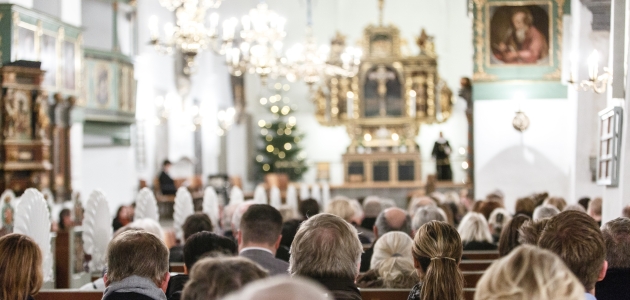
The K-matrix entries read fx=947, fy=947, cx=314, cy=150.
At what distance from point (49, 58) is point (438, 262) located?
48.3ft

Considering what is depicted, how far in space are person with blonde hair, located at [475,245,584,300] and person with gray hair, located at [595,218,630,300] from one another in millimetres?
2491

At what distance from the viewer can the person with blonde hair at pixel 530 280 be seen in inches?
81.7

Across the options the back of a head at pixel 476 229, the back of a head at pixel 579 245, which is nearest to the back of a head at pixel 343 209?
the back of a head at pixel 476 229

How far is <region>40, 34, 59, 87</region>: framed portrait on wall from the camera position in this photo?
17.3 metres

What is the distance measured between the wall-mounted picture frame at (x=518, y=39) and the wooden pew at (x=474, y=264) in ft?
38.2

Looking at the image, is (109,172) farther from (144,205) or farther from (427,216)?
(427,216)

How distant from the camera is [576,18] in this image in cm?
1445

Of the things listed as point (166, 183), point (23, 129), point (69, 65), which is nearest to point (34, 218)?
point (23, 129)

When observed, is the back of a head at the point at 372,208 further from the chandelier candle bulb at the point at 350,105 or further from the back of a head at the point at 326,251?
the chandelier candle bulb at the point at 350,105

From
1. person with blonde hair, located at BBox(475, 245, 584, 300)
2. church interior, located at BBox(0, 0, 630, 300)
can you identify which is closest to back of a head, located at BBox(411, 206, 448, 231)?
church interior, located at BBox(0, 0, 630, 300)

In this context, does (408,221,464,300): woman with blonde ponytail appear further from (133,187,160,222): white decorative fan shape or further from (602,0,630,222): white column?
(133,187,160,222): white decorative fan shape

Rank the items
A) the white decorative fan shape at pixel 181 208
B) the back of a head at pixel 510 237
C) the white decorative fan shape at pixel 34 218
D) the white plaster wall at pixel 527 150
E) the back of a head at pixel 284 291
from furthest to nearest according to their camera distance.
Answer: the white plaster wall at pixel 527 150
the white decorative fan shape at pixel 181 208
the white decorative fan shape at pixel 34 218
the back of a head at pixel 510 237
the back of a head at pixel 284 291

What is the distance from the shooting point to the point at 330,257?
12.5 ft

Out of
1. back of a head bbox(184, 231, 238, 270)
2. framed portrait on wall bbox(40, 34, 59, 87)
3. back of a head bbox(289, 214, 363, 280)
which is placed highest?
framed portrait on wall bbox(40, 34, 59, 87)
